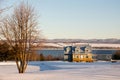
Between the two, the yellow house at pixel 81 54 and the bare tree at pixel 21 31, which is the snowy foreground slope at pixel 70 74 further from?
the yellow house at pixel 81 54

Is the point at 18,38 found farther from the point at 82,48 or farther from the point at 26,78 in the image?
the point at 82,48

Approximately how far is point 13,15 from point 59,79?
277 inches

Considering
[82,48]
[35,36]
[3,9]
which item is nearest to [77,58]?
[82,48]

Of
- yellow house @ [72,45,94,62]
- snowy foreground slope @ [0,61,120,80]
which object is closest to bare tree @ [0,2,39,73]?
snowy foreground slope @ [0,61,120,80]

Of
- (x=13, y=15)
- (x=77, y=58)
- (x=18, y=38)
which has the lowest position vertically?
(x=77, y=58)

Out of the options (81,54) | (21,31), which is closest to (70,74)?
(21,31)

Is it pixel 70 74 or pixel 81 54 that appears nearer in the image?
pixel 70 74

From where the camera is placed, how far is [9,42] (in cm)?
2130

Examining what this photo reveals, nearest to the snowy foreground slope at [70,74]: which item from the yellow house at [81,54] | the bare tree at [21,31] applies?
the bare tree at [21,31]

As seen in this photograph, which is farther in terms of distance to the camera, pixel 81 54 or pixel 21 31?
pixel 81 54

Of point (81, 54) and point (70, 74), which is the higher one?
point (70, 74)

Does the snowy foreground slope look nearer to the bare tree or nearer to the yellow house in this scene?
the bare tree

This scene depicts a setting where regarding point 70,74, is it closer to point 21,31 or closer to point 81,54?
point 21,31

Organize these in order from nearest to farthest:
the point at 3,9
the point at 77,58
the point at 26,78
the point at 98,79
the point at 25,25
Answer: the point at 3,9 < the point at 98,79 < the point at 26,78 < the point at 25,25 < the point at 77,58
